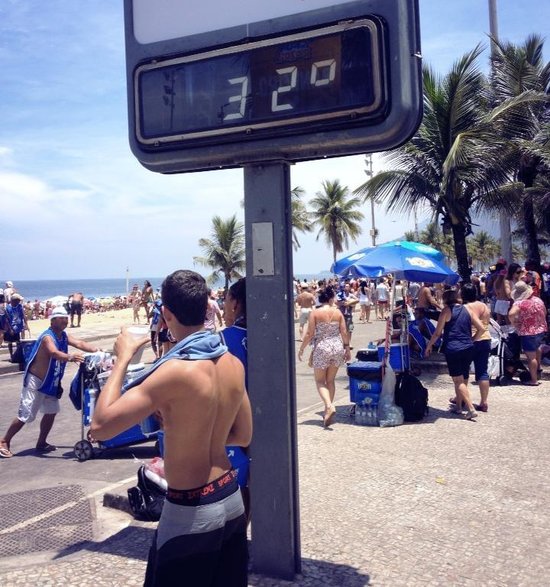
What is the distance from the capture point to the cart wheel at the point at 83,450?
6.92m

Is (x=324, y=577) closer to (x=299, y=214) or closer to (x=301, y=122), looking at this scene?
(x=301, y=122)

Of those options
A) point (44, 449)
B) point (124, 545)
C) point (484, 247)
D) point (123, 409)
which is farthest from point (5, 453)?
point (484, 247)

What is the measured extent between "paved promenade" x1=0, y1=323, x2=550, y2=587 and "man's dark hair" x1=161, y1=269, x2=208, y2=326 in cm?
185

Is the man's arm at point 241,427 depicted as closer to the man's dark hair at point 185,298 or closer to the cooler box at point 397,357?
the man's dark hair at point 185,298

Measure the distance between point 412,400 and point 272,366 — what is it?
15.3 feet

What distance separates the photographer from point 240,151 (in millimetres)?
3523

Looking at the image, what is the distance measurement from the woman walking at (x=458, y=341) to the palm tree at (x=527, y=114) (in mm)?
7263

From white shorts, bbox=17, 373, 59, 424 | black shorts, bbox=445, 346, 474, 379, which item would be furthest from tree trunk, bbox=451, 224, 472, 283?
white shorts, bbox=17, 373, 59, 424

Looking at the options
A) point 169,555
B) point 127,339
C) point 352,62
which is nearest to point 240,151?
point 352,62

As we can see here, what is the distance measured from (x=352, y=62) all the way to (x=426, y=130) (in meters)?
11.2

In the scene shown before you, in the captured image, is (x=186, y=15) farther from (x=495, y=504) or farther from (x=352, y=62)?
(x=495, y=504)

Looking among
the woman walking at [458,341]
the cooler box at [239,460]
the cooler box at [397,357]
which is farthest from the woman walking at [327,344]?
the cooler box at [239,460]

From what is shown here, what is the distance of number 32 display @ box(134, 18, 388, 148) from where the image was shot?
10.3ft

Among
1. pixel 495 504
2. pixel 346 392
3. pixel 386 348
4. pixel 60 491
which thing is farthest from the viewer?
pixel 346 392
